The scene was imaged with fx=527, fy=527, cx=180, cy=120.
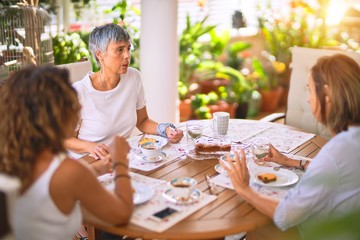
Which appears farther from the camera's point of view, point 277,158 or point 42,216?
point 277,158

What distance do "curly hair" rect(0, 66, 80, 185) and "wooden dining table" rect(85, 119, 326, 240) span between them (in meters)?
0.33

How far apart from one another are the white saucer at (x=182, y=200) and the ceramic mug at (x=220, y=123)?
2.37 ft

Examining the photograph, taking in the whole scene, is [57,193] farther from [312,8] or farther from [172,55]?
[312,8]

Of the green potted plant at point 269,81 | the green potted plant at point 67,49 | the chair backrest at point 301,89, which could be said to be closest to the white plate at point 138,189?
the chair backrest at point 301,89

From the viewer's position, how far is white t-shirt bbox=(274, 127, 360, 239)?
1.75 metres

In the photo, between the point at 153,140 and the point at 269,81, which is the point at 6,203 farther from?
the point at 269,81

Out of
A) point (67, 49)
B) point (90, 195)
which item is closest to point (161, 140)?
point (90, 195)

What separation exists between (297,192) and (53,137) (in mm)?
816

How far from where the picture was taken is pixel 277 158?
2.26m

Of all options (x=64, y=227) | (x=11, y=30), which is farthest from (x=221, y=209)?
(x=11, y=30)

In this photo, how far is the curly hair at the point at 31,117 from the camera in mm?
1541

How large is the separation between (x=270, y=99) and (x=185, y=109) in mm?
1171

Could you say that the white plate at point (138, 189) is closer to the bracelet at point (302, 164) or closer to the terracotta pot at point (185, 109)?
the bracelet at point (302, 164)

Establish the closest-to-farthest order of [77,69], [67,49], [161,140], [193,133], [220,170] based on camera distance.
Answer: [220,170]
[193,133]
[161,140]
[77,69]
[67,49]
